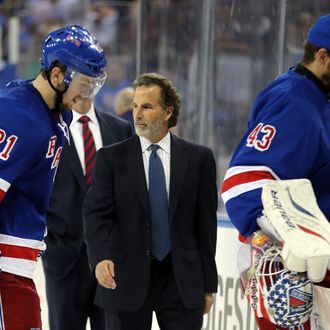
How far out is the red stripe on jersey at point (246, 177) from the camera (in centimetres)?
295

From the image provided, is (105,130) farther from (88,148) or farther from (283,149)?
(283,149)

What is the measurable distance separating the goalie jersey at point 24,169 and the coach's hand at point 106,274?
581 mm

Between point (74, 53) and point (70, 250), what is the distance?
1.51 m

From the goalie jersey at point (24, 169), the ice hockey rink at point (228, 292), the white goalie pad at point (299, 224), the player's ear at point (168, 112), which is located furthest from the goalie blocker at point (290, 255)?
the ice hockey rink at point (228, 292)

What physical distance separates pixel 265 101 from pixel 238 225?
39cm

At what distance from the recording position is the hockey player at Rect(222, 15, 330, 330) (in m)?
2.93

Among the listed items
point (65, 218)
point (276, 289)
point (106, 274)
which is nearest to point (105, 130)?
point (65, 218)

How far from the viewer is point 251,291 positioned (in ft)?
9.63

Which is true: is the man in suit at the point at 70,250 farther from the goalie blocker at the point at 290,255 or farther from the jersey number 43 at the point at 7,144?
the goalie blocker at the point at 290,255

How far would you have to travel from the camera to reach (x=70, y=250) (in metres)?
4.56

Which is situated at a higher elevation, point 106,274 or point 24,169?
point 24,169

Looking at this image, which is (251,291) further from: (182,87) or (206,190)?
(182,87)

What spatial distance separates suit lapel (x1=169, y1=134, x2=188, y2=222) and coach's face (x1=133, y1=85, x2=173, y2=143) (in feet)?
0.27

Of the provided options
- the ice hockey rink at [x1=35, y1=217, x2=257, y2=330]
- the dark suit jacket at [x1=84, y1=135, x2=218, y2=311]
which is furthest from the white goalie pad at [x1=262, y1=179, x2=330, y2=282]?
the ice hockey rink at [x1=35, y1=217, x2=257, y2=330]
